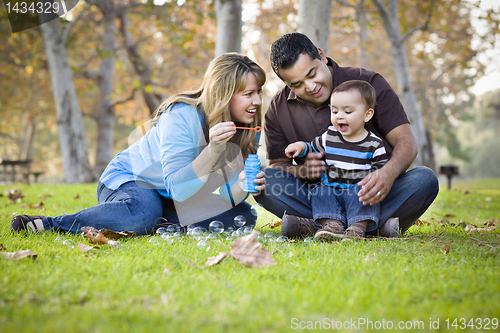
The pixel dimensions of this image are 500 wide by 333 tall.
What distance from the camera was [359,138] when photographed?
2.83 meters

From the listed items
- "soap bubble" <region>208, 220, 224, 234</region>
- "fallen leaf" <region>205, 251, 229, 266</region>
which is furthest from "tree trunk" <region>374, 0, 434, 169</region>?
"fallen leaf" <region>205, 251, 229, 266</region>

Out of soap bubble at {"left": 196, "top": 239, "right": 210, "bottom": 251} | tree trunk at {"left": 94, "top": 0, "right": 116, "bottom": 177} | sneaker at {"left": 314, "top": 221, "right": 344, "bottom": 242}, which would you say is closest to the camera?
soap bubble at {"left": 196, "top": 239, "right": 210, "bottom": 251}

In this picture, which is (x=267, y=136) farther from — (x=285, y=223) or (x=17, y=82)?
(x=17, y=82)

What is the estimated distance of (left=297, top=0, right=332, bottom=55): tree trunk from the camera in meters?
4.71

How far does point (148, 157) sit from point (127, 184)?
27cm

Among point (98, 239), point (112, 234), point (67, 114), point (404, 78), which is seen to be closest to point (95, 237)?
point (98, 239)

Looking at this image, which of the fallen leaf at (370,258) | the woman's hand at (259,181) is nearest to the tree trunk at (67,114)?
the woman's hand at (259,181)

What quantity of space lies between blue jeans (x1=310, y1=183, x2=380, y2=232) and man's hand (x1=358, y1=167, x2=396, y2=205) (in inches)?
3.9

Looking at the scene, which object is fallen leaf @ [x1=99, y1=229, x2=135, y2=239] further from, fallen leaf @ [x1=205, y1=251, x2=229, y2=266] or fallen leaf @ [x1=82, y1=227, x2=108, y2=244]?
fallen leaf @ [x1=205, y1=251, x2=229, y2=266]

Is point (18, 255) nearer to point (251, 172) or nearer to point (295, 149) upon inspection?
point (251, 172)

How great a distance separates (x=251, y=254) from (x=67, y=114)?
917 centimetres

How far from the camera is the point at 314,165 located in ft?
9.43

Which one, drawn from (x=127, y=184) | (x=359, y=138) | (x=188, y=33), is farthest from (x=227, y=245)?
(x=188, y=33)

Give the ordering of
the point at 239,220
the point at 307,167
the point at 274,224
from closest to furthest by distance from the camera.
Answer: the point at 307,167 → the point at 239,220 → the point at 274,224
